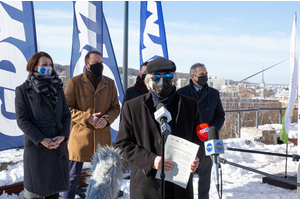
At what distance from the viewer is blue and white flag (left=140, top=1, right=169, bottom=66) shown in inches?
247

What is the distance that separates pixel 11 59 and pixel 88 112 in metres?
1.37

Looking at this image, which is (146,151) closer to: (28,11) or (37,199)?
(37,199)

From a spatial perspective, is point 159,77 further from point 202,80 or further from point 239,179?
point 239,179

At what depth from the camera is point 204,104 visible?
3.95 m

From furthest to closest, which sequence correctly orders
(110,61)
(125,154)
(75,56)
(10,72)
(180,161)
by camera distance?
(110,61), (75,56), (10,72), (125,154), (180,161)

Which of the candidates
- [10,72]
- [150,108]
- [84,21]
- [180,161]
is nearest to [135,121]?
[150,108]

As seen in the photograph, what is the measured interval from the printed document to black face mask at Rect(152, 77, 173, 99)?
40 centimetres

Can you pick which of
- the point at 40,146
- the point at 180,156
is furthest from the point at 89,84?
the point at 180,156

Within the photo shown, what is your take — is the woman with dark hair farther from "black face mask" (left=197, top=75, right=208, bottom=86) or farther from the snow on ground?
"black face mask" (left=197, top=75, right=208, bottom=86)

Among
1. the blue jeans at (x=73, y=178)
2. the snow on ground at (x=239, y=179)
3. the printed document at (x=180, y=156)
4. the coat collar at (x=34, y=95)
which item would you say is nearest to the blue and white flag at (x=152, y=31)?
the snow on ground at (x=239, y=179)

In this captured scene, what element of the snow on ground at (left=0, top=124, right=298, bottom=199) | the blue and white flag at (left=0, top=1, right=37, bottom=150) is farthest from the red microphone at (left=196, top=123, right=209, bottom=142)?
the blue and white flag at (left=0, top=1, right=37, bottom=150)

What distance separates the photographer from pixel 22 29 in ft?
13.8

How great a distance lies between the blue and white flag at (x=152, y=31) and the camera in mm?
6273

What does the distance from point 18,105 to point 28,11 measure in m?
1.91
